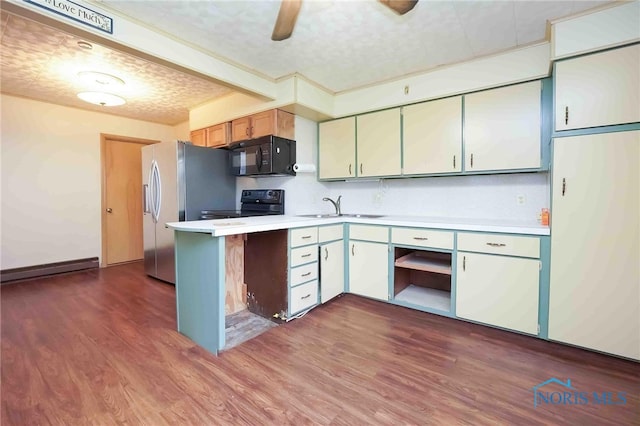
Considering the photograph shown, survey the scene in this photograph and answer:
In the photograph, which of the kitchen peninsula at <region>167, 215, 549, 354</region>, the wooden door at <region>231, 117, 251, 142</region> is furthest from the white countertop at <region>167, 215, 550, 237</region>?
→ the wooden door at <region>231, 117, 251, 142</region>

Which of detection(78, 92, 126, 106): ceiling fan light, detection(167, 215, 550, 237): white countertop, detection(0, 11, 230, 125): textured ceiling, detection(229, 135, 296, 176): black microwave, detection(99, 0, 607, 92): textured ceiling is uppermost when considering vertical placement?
detection(0, 11, 230, 125): textured ceiling

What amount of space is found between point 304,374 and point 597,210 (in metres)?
2.20

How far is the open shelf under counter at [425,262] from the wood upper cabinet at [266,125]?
6.10ft

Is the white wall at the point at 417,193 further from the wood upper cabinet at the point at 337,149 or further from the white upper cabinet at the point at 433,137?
the white upper cabinet at the point at 433,137

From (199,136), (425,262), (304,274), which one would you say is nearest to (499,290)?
(425,262)

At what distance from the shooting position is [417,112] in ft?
9.52

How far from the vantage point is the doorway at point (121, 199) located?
450 cm

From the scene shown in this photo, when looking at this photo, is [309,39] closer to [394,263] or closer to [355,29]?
[355,29]

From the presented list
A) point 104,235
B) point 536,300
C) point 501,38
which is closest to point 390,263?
point 536,300

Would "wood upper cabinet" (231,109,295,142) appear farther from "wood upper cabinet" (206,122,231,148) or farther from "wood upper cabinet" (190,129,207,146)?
"wood upper cabinet" (190,129,207,146)

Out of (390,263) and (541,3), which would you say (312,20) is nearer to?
(541,3)

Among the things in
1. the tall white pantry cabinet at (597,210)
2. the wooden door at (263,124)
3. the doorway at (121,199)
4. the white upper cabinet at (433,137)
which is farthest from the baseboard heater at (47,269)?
the tall white pantry cabinet at (597,210)

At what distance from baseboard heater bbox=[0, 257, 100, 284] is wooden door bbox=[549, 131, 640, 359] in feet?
18.4

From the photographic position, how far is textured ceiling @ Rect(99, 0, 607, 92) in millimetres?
1897
